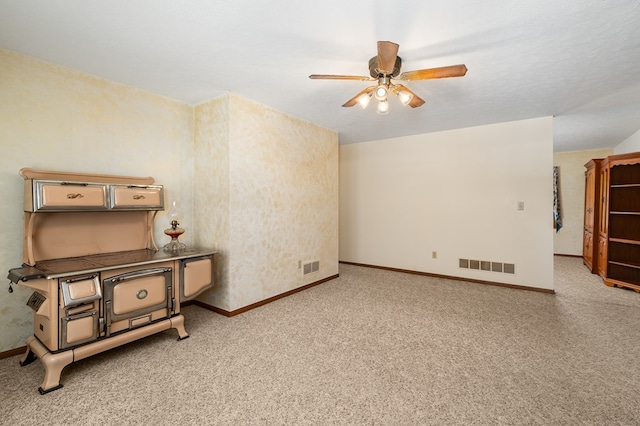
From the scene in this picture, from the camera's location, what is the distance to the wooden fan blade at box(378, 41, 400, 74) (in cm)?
176

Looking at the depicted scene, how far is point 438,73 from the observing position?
80.2 inches

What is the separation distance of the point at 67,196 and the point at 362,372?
8.77 feet

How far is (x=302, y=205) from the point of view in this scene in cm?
406

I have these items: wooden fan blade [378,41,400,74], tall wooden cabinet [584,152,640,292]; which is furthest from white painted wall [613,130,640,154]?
wooden fan blade [378,41,400,74]

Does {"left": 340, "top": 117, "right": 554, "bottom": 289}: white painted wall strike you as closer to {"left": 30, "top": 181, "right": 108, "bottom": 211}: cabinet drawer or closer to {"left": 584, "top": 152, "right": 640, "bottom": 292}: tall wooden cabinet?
{"left": 584, "top": 152, "right": 640, "bottom": 292}: tall wooden cabinet

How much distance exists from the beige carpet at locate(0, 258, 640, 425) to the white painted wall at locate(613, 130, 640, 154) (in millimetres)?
3220

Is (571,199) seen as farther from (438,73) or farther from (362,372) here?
(362,372)

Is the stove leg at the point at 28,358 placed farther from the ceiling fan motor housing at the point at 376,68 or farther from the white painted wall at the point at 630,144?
the white painted wall at the point at 630,144

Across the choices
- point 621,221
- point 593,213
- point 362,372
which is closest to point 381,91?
point 362,372

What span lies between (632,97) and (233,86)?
176 inches

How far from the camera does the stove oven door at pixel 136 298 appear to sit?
86.6 inches

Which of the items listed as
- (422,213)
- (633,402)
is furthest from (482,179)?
(633,402)

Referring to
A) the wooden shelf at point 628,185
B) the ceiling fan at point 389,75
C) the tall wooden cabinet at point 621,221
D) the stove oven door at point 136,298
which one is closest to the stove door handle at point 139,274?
the stove oven door at point 136,298

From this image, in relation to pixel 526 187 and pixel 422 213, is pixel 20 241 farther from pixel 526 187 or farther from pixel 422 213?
pixel 526 187
